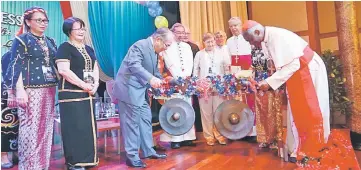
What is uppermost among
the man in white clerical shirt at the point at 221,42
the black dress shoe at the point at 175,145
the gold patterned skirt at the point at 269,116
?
the man in white clerical shirt at the point at 221,42

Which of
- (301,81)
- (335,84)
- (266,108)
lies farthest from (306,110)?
(335,84)

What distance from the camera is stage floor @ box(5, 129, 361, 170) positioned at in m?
2.48

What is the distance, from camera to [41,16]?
233cm

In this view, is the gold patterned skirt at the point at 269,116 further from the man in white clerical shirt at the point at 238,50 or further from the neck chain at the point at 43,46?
the neck chain at the point at 43,46

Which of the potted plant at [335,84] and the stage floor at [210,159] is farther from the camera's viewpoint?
the potted plant at [335,84]

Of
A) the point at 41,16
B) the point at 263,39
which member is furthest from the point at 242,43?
the point at 41,16

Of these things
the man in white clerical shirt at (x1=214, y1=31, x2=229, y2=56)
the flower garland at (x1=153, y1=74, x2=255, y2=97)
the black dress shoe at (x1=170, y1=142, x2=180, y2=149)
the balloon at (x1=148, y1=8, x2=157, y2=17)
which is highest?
the balloon at (x1=148, y1=8, x2=157, y2=17)

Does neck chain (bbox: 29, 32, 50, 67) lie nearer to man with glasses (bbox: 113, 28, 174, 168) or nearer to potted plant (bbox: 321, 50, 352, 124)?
man with glasses (bbox: 113, 28, 174, 168)

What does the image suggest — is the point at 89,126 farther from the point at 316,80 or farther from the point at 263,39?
the point at 316,80

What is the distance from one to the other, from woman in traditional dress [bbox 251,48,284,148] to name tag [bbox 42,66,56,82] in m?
1.84

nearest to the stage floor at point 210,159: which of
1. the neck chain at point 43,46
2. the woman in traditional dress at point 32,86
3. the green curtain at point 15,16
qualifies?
the woman in traditional dress at point 32,86

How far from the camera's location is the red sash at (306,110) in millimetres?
2090

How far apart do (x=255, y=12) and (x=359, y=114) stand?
3033mm

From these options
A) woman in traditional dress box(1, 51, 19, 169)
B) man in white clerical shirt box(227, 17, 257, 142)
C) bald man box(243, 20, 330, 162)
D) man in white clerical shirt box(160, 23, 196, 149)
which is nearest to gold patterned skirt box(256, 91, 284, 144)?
man in white clerical shirt box(227, 17, 257, 142)
